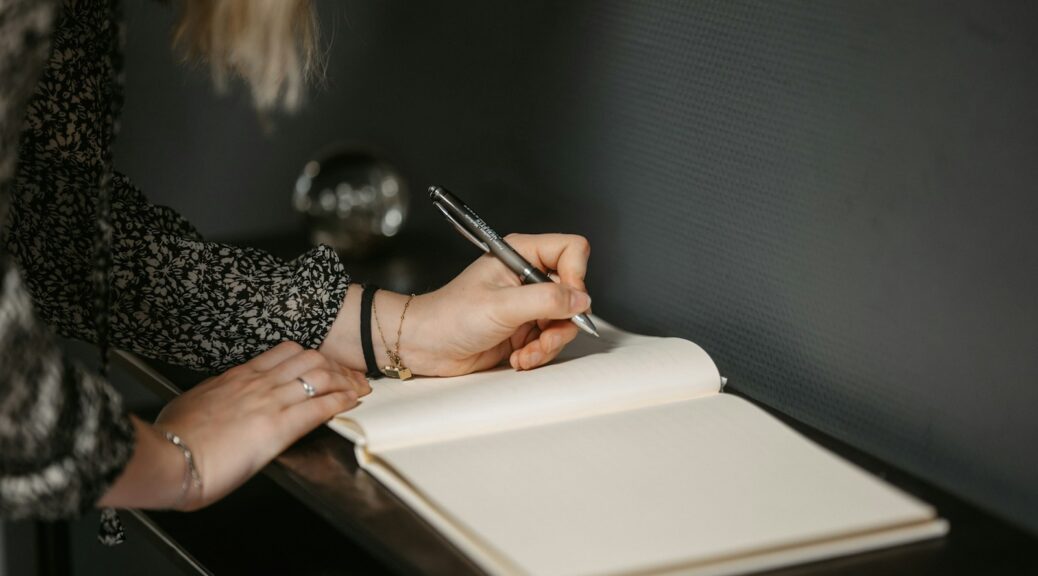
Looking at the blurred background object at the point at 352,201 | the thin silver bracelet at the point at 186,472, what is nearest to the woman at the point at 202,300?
the thin silver bracelet at the point at 186,472

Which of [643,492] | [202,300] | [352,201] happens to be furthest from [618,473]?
[352,201]

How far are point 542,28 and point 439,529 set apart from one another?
77cm

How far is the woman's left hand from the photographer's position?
0.93m

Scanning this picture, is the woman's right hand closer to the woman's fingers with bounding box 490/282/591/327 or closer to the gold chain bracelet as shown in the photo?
the gold chain bracelet

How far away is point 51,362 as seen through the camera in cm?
68

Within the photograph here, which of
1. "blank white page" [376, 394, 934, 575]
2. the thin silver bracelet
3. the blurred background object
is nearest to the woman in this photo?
the thin silver bracelet

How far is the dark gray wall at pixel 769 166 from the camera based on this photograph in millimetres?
809

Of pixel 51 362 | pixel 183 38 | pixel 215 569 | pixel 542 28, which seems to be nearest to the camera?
pixel 51 362

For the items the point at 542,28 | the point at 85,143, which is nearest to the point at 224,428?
the point at 85,143

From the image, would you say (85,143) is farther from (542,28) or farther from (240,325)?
(542,28)

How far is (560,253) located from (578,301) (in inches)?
3.0

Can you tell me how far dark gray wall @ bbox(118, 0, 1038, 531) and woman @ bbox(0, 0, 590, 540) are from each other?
0.63ft

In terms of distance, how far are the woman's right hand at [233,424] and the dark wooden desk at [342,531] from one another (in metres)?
0.02

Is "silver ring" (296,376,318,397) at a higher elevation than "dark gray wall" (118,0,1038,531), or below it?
below
